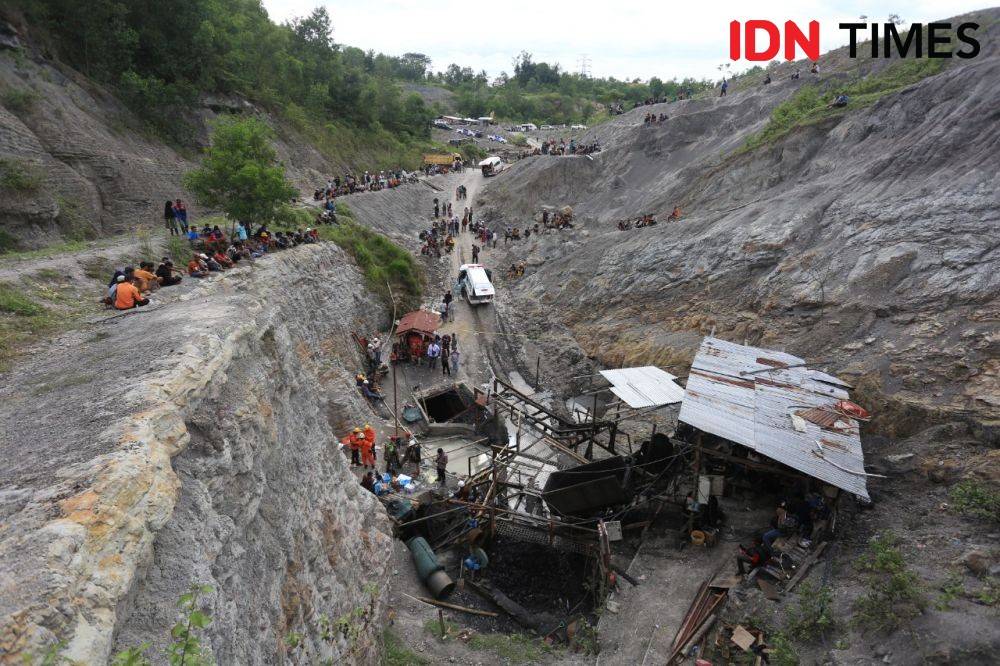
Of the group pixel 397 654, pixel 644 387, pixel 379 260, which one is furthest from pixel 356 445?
pixel 379 260

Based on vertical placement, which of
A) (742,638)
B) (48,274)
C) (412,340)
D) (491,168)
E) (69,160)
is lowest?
(742,638)

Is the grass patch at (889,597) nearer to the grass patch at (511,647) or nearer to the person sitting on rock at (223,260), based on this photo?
the grass patch at (511,647)

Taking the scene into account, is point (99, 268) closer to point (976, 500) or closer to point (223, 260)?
point (223, 260)

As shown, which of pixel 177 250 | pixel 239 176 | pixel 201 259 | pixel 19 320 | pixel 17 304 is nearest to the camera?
pixel 19 320

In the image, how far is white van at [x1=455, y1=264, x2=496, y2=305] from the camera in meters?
31.4

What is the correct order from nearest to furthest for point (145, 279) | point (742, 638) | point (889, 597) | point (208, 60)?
point (889, 597) → point (742, 638) → point (145, 279) → point (208, 60)

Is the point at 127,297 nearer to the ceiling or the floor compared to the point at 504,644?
nearer to the ceiling

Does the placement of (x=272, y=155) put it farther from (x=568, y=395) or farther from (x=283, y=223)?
(x=568, y=395)

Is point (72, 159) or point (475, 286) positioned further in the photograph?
point (475, 286)

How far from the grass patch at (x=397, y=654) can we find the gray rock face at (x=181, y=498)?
0.62m

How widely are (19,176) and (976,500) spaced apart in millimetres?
30651

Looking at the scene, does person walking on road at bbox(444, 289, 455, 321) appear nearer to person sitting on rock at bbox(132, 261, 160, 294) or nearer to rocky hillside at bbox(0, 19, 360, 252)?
rocky hillside at bbox(0, 19, 360, 252)

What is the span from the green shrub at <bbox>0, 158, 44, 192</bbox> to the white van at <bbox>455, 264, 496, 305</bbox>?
2026 cm

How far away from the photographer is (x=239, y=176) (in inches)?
759
